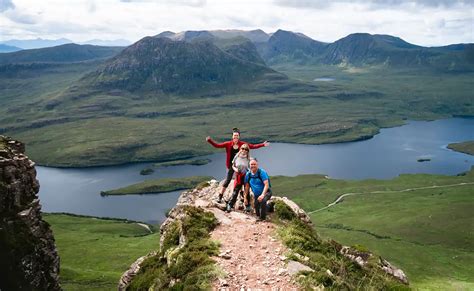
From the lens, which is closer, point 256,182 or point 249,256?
point 249,256

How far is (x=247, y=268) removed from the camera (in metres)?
24.4

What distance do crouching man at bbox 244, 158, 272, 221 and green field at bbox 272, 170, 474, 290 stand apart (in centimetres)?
5908

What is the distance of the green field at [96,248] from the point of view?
3570 inches

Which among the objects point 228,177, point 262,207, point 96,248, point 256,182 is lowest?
point 96,248

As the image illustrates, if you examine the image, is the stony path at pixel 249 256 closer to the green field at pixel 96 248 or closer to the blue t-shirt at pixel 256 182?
the blue t-shirt at pixel 256 182

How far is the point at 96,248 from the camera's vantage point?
12494 centimetres

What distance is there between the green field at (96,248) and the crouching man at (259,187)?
61.3m

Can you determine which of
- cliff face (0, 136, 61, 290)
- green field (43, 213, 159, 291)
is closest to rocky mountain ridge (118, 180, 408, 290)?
cliff face (0, 136, 61, 290)

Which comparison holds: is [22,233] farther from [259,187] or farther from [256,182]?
[259,187]

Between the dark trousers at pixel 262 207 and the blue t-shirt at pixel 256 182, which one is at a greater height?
the blue t-shirt at pixel 256 182

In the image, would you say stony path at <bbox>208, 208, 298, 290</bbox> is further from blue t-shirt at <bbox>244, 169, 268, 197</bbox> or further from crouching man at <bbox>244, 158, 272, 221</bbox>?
blue t-shirt at <bbox>244, 169, 268, 197</bbox>

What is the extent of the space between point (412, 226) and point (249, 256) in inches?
5072

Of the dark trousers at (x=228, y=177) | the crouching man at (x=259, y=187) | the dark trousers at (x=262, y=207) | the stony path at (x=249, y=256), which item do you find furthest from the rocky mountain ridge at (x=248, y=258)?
the dark trousers at (x=228, y=177)

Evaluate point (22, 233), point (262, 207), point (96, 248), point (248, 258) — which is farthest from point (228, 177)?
point (96, 248)
